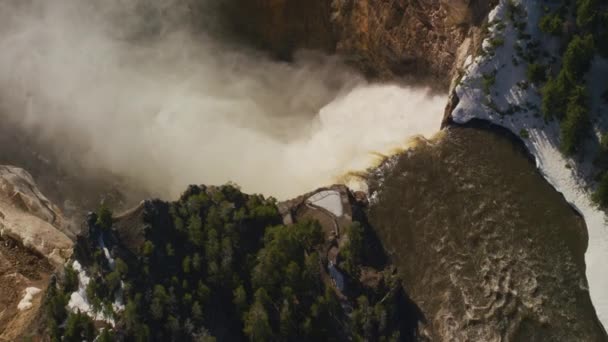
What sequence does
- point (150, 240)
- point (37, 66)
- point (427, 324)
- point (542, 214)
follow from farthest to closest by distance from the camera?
1. point (37, 66)
2. point (542, 214)
3. point (427, 324)
4. point (150, 240)

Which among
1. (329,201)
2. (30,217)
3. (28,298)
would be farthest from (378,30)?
(28,298)

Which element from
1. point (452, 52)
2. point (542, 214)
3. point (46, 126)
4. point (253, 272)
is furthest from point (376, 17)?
point (46, 126)

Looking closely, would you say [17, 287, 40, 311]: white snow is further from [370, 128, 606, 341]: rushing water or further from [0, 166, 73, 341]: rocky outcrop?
[370, 128, 606, 341]: rushing water

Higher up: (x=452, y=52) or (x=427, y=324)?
(x=452, y=52)

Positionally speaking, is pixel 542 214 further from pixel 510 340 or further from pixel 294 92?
pixel 294 92

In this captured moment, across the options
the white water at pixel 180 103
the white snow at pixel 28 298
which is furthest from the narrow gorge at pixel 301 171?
the white water at pixel 180 103

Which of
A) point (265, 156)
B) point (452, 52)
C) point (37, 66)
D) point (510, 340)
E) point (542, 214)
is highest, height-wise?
point (37, 66)
